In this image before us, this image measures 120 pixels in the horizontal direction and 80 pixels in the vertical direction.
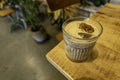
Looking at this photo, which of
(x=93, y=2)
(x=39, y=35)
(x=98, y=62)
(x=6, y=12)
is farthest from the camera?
(x=6, y=12)

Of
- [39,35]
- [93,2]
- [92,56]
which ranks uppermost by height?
[92,56]

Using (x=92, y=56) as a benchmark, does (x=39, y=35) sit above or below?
below

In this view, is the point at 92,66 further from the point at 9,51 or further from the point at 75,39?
the point at 9,51

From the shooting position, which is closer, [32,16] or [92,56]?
[92,56]

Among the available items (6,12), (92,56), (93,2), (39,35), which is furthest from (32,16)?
(92,56)

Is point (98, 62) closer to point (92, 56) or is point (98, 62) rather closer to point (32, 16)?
point (92, 56)

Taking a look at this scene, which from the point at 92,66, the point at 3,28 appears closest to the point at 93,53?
the point at 92,66

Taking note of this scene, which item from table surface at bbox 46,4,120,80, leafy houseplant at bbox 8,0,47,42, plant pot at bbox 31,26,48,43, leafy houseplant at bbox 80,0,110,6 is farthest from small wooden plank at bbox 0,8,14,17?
table surface at bbox 46,4,120,80

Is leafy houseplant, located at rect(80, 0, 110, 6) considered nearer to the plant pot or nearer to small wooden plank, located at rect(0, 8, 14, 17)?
the plant pot

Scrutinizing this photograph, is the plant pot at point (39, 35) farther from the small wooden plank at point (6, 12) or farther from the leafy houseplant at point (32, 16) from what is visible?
the small wooden plank at point (6, 12)

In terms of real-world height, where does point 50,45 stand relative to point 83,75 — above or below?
below

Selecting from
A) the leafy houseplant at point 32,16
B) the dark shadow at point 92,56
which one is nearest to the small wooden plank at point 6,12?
the leafy houseplant at point 32,16
